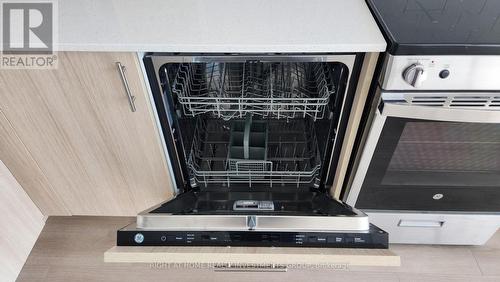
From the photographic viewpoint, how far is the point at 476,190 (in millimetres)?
1245

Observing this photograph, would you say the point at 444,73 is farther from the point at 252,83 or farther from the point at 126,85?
the point at 126,85

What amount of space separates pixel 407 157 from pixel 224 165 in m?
0.63

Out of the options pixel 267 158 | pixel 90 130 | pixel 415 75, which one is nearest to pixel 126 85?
pixel 90 130

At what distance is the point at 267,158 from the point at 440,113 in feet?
1.85

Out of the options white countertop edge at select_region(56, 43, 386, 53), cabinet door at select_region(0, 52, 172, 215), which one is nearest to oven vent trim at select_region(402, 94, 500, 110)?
white countertop edge at select_region(56, 43, 386, 53)

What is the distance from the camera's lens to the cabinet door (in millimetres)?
1037

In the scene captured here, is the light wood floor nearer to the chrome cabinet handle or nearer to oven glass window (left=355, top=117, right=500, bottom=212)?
oven glass window (left=355, top=117, right=500, bottom=212)

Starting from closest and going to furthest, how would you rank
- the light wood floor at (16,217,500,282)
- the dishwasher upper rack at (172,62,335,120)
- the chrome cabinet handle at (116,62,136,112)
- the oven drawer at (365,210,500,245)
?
the chrome cabinet handle at (116,62,136,112) < the dishwasher upper rack at (172,62,335,120) < the oven drawer at (365,210,500,245) < the light wood floor at (16,217,500,282)

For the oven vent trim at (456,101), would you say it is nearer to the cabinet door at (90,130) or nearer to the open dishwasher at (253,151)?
the open dishwasher at (253,151)

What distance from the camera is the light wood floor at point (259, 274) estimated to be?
1.49 metres

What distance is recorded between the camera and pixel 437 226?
1.41 metres

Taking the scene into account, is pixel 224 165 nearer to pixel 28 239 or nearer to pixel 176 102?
pixel 176 102

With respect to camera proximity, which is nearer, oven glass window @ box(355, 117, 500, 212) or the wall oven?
the wall oven

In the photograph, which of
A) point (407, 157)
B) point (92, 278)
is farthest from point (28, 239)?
point (407, 157)
